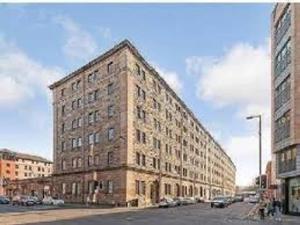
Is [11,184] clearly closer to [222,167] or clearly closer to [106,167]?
[106,167]

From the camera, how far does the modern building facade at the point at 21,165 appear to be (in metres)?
143

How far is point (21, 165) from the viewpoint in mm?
149250

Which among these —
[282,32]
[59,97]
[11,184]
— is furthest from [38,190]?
[282,32]

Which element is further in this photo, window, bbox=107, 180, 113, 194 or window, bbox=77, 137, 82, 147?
window, bbox=77, 137, 82, 147

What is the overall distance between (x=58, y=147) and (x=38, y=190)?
2180cm

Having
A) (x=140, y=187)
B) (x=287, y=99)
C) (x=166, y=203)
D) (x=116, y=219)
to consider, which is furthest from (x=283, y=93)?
(x=140, y=187)

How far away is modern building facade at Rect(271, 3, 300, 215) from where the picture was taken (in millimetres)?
40906

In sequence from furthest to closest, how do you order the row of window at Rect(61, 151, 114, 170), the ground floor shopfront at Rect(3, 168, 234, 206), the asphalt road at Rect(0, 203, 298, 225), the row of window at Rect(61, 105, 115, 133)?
the row of window at Rect(61, 105, 115, 133)
the row of window at Rect(61, 151, 114, 170)
the ground floor shopfront at Rect(3, 168, 234, 206)
the asphalt road at Rect(0, 203, 298, 225)

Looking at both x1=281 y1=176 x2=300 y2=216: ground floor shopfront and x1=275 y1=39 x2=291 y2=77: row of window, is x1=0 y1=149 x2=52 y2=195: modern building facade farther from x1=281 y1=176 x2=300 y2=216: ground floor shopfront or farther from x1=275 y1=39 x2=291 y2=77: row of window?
x1=275 y1=39 x2=291 y2=77: row of window

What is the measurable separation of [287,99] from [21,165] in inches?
4616

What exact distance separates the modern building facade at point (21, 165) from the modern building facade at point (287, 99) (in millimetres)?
103094

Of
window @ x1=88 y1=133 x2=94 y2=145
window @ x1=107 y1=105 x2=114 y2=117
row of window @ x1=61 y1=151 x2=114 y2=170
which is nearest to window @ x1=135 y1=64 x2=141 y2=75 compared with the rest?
window @ x1=107 y1=105 x2=114 y2=117

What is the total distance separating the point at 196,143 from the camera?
375 feet

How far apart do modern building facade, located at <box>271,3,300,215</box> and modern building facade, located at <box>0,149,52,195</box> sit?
338 ft
